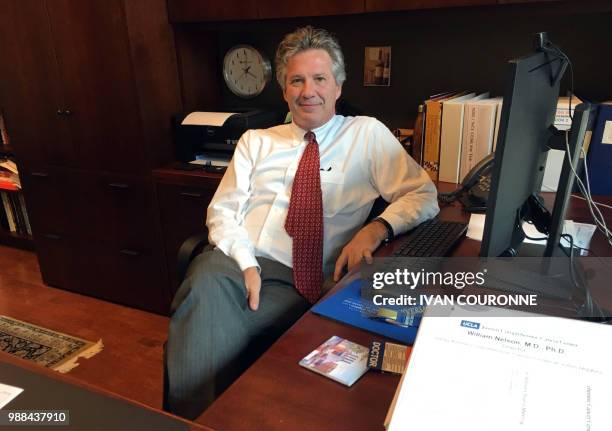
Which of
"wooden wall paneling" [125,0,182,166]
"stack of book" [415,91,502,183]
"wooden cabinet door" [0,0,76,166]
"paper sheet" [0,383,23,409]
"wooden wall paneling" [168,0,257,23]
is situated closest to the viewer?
"paper sheet" [0,383,23,409]

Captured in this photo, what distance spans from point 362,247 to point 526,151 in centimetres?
55

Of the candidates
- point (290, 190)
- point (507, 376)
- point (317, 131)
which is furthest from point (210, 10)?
point (507, 376)

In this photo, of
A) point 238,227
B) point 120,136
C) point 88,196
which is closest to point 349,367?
point 238,227

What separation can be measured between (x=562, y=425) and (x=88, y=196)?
8.19 feet

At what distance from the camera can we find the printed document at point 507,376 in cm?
59

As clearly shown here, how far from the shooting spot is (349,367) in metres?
0.79

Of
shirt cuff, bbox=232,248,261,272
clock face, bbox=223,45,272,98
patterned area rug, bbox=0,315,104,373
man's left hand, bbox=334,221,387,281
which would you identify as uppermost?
clock face, bbox=223,45,272,98

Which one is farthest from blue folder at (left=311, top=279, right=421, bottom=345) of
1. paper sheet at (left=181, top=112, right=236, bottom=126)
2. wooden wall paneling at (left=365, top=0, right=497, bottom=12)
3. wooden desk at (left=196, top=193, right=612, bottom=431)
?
paper sheet at (left=181, top=112, right=236, bottom=126)

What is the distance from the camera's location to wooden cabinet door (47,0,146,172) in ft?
7.13

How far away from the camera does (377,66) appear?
2238 millimetres

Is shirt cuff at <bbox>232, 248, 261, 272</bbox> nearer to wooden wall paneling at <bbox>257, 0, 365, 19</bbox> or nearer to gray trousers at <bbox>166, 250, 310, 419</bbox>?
gray trousers at <bbox>166, 250, 310, 419</bbox>

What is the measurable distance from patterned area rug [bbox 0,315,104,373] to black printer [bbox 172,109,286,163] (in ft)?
3.36

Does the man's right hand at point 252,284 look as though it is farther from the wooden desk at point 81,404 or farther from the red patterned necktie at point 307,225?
the wooden desk at point 81,404

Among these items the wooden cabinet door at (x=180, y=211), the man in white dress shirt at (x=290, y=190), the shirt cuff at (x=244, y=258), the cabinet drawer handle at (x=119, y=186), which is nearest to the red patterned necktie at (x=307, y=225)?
the man in white dress shirt at (x=290, y=190)
